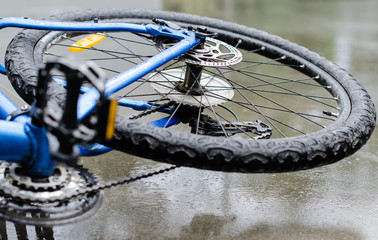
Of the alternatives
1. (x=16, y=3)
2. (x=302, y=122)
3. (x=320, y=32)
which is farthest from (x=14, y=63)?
(x=320, y=32)

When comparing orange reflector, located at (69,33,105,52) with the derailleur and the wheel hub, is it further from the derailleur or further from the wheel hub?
the derailleur

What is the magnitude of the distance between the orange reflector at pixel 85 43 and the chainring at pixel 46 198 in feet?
2.35

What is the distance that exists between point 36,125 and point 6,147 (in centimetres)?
11

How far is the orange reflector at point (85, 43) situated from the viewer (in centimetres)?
219

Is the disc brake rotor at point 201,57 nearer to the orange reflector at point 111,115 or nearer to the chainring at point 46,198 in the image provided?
the chainring at point 46,198

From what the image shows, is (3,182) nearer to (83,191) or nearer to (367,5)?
(83,191)

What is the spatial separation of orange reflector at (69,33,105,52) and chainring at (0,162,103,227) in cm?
72

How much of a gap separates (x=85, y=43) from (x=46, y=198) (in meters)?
0.91

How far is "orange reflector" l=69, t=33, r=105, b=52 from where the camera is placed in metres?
2.19

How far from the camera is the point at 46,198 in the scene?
59.3 inches

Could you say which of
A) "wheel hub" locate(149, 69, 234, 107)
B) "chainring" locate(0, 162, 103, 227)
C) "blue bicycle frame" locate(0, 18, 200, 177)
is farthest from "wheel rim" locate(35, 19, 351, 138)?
"chainring" locate(0, 162, 103, 227)

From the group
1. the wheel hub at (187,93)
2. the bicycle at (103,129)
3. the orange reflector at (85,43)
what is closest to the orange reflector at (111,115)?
the bicycle at (103,129)

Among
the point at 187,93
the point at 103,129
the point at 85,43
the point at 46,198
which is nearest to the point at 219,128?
the point at 187,93

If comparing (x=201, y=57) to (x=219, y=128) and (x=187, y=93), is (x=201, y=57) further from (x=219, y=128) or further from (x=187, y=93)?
(x=219, y=128)
